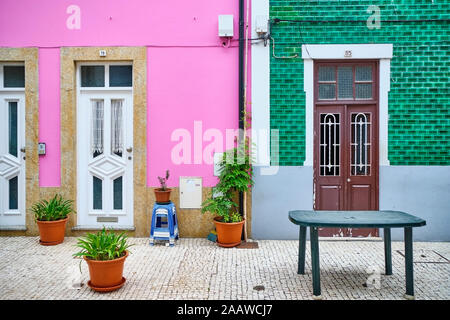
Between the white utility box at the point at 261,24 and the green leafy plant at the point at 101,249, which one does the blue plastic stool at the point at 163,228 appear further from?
the white utility box at the point at 261,24

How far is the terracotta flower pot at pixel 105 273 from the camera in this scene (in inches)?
148

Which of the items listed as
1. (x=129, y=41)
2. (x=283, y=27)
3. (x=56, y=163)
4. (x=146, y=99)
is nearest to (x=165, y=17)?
(x=129, y=41)

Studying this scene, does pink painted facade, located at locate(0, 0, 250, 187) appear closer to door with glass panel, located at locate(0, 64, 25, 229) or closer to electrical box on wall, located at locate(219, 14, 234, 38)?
electrical box on wall, located at locate(219, 14, 234, 38)

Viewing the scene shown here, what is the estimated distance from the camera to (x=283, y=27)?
5746 millimetres

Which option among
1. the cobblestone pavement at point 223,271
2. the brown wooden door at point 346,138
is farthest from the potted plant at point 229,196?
the brown wooden door at point 346,138

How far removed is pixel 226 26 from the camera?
5.65m

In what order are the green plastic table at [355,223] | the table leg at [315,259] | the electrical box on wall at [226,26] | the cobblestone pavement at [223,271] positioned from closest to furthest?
the green plastic table at [355,223] → the table leg at [315,259] → the cobblestone pavement at [223,271] → the electrical box on wall at [226,26]

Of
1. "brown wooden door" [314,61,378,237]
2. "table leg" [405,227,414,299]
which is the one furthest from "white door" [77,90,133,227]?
"table leg" [405,227,414,299]

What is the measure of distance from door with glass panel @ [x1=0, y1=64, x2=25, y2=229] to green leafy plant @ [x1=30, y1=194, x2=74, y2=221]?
504 mm

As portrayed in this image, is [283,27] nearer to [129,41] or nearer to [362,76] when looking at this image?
[362,76]

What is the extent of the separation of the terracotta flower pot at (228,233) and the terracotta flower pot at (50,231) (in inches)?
89.8

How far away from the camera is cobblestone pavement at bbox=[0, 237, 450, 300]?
12.6 ft

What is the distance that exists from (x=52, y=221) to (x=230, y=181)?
2.62 meters

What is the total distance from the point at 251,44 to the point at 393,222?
135 inches
